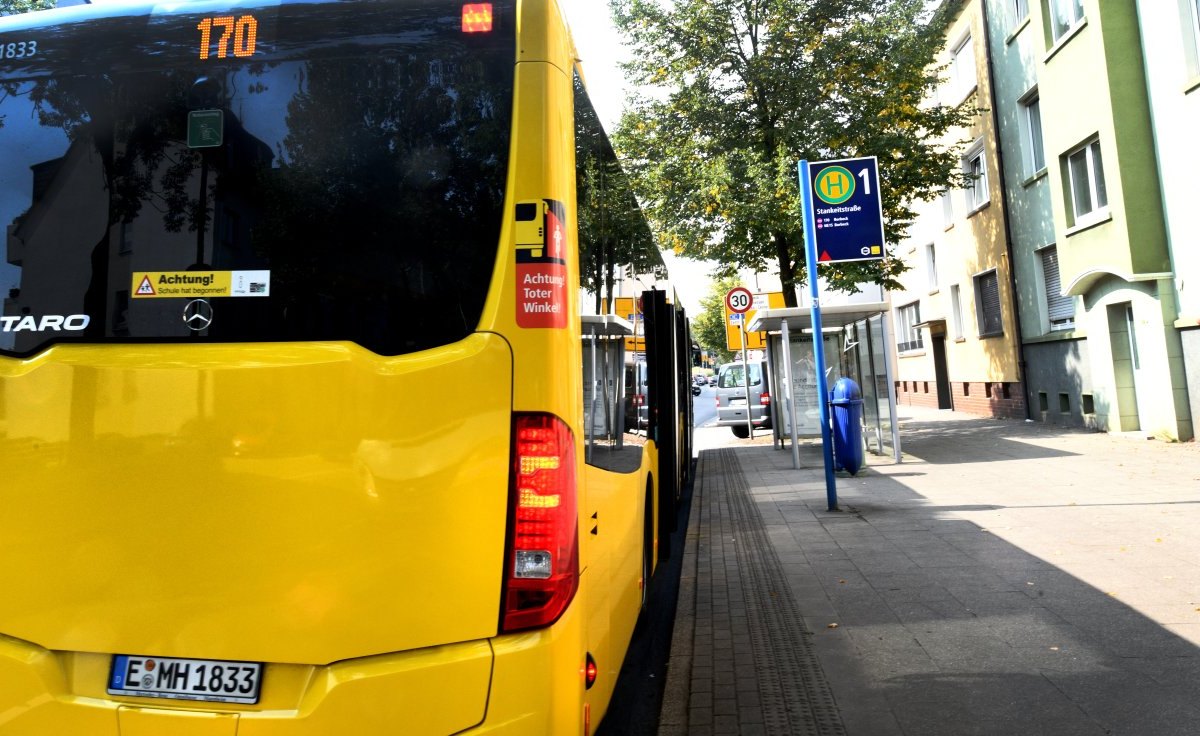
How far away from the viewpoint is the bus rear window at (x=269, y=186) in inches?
89.7

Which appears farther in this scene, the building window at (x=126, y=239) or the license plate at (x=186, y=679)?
the building window at (x=126, y=239)

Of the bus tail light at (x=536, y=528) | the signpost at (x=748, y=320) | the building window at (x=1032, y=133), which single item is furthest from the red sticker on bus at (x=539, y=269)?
the building window at (x=1032, y=133)

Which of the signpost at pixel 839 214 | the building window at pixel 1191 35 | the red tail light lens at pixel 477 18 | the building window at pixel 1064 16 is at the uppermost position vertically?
the building window at pixel 1064 16

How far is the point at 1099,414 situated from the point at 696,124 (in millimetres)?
9707

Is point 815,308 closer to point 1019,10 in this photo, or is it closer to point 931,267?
point 1019,10

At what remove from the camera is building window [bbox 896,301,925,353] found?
28.9 metres

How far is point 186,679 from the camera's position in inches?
85.4

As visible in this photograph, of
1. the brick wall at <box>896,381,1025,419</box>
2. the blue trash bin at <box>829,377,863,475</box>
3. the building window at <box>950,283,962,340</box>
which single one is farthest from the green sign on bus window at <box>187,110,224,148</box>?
the building window at <box>950,283,962,340</box>

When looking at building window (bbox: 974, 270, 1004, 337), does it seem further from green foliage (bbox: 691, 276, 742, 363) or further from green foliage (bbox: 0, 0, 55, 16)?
green foliage (bbox: 691, 276, 742, 363)

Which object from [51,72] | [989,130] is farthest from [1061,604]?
[989,130]

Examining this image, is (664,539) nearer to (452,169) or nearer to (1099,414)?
(452,169)

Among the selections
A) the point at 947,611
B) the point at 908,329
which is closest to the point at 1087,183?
the point at 947,611

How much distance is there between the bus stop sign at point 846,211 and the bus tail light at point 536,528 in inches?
283

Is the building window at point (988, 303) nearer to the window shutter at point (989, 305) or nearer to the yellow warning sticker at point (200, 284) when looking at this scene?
the window shutter at point (989, 305)
